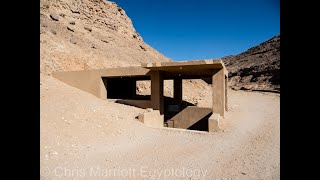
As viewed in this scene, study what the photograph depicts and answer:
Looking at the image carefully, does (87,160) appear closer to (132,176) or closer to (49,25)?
(132,176)

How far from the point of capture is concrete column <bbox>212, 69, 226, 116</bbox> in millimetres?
13391

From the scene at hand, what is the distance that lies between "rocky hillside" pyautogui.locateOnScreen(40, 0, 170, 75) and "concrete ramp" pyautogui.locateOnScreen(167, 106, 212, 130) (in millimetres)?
13700

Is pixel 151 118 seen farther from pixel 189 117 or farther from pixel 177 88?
pixel 177 88

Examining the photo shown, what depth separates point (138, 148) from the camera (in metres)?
8.27

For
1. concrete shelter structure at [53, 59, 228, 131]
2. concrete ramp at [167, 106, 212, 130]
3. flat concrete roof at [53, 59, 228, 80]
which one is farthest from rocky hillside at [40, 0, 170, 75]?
concrete ramp at [167, 106, 212, 130]

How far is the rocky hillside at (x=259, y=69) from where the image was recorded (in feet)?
129

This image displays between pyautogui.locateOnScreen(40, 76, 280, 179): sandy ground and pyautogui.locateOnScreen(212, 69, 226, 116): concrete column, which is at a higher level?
pyautogui.locateOnScreen(212, 69, 226, 116): concrete column

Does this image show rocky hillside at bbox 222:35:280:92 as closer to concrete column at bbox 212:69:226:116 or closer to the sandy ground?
concrete column at bbox 212:69:226:116

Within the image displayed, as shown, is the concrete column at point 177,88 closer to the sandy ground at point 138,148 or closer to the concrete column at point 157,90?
the concrete column at point 157,90

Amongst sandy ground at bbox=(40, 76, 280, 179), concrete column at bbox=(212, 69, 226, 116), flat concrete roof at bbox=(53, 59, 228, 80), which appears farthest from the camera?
concrete column at bbox=(212, 69, 226, 116)

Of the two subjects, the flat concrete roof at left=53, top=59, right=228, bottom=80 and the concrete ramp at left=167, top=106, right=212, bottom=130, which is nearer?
the flat concrete roof at left=53, top=59, right=228, bottom=80

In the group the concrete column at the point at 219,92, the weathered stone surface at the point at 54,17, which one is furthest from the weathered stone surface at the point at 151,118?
the weathered stone surface at the point at 54,17

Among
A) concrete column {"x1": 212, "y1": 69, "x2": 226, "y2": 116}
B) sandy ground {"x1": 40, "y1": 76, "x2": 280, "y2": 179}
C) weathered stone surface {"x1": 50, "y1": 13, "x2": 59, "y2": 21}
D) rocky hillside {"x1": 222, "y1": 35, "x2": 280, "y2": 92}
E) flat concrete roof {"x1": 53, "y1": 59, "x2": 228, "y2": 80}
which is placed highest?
weathered stone surface {"x1": 50, "y1": 13, "x2": 59, "y2": 21}

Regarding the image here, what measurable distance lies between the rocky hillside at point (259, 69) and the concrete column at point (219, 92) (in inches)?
955
